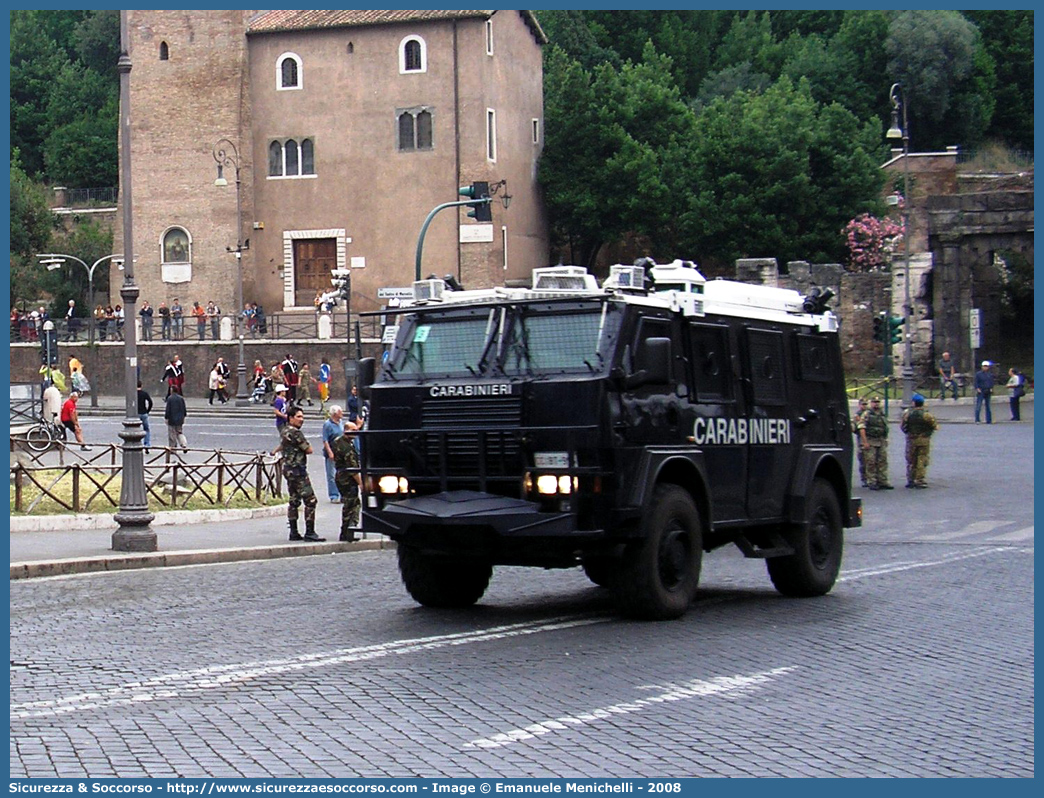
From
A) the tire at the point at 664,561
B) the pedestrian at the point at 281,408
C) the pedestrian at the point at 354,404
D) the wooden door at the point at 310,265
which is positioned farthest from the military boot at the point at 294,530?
the wooden door at the point at 310,265

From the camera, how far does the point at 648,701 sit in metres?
9.35

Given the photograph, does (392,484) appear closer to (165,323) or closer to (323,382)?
(323,382)

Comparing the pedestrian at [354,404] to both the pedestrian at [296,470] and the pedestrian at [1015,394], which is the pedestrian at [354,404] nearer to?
the pedestrian at [296,470]

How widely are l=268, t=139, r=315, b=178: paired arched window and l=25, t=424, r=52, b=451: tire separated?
40.2 m

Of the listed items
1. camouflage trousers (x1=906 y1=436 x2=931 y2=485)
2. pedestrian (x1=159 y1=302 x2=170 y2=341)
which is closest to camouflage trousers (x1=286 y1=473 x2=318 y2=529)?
camouflage trousers (x1=906 y1=436 x2=931 y2=485)

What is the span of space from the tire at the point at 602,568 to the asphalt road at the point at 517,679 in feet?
0.91

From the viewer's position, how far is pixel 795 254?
A: 71.0 meters

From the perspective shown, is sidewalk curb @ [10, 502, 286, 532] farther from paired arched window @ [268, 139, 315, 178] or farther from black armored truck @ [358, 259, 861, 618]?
paired arched window @ [268, 139, 315, 178]

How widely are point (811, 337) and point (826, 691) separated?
6.21m

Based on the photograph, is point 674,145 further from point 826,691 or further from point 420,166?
point 826,691

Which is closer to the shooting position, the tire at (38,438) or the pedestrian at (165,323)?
the tire at (38,438)

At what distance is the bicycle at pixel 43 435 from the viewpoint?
994 inches

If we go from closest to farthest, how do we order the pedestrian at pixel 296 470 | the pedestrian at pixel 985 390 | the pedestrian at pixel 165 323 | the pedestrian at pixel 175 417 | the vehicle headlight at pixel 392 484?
the vehicle headlight at pixel 392 484 < the pedestrian at pixel 296 470 < the pedestrian at pixel 175 417 < the pedestrian at pixel 985 390 < the pedestrian at pixel 165 323

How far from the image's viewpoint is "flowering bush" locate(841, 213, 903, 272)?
7119 cm
